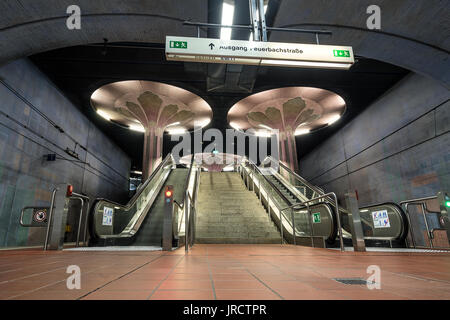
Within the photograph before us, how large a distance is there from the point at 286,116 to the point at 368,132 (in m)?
4.78

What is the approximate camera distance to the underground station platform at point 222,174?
5.24ft

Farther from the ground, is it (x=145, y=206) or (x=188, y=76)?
(x=188, y=76)

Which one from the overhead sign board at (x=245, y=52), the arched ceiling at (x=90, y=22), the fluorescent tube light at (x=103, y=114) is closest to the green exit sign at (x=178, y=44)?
the overhead sign board at (x=245, y=52)

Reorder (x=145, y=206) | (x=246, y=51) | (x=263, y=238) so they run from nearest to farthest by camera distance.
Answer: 1. (x=246, y=51)
2. (x=263, y=238)
3. (x=145, y=206)

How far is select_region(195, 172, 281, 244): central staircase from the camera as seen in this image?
724 cm

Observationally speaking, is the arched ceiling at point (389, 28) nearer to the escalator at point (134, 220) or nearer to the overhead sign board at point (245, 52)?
the overhead sign board at point (245, 52)

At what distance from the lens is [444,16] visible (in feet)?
18.2

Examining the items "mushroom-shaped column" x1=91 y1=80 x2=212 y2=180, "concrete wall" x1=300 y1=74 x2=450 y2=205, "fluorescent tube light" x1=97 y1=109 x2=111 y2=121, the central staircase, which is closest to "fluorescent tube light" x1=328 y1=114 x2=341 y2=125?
"concrete wall" x1=300 y1=74 x2=450 y2=205

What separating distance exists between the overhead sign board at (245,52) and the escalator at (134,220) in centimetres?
269

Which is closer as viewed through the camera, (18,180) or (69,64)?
(18,180)

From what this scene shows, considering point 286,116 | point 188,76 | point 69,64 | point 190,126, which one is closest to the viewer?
point 69,64

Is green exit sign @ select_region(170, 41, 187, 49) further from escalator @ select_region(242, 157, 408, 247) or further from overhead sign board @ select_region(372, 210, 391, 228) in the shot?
overhead sign board @ select_region(372, 210, 391, 228)
